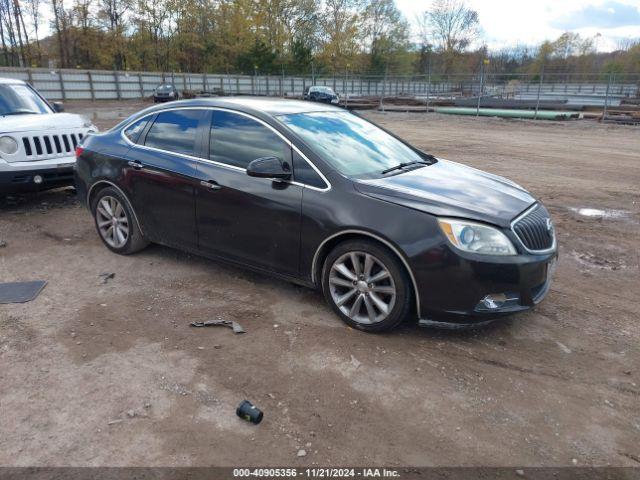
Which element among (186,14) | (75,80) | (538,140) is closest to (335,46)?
Result: (186,14)

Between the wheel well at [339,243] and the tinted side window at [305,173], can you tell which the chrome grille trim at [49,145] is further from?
the wheel well at [339,243]

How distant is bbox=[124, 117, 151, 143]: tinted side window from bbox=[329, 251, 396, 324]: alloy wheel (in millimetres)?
2741

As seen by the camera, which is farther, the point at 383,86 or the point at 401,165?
the point at 383,86

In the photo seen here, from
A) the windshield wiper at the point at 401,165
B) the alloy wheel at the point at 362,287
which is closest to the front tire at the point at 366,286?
the alloy wheel at the point at 362,287

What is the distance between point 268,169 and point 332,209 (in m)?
0.62

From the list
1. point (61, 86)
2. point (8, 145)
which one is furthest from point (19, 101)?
point (61, 86)

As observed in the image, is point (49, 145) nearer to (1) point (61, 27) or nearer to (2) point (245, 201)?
(2) point (245, 201)

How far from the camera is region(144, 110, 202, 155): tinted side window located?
15.7ft

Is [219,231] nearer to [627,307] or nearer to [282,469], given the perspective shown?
[282,469]

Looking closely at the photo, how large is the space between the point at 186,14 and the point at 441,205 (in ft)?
206

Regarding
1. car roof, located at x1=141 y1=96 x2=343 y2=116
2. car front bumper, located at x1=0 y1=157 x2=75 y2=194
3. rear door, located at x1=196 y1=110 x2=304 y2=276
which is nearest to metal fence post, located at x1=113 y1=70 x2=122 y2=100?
car front bumper, located at x1=0 y1=157 x2=75 y2=194

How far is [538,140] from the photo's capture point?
55.9 ft

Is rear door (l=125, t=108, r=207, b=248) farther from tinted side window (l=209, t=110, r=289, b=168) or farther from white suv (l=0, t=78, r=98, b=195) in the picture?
white suv (l=0, t=78, r=98, b=195)

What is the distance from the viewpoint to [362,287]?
Result: 12.6 ft
